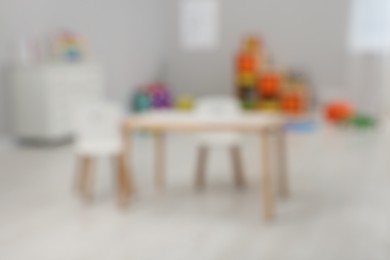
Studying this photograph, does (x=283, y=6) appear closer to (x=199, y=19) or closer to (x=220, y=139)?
(x=199, y=19)

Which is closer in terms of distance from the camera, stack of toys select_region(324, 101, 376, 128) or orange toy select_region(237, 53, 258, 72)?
stack of toys select_region(324, 101, 376, 128)

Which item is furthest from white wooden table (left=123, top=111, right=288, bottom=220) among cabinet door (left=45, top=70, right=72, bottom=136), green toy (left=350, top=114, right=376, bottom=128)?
green toy (left=350, top=114, right=376, bottom=128)

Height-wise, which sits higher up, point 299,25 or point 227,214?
point 299,25

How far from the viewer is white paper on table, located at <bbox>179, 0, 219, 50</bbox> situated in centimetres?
732

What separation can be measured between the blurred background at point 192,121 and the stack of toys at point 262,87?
22 mm

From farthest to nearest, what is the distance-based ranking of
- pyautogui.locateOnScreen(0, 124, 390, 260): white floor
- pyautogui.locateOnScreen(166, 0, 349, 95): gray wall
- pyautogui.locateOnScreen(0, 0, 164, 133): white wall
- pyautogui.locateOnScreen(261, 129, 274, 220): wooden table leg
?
pyautogui.locateOnScreen(166, 0, 349, 95): gray wall, pyautogui.locateOnScreen(0, 0, 164, 133): white wall, pyautogui.locateOnScreen(261, 129, 274, 220): wooden table leg, pyautogui.locateOnScreen(0, 124, 390, 260): white floor

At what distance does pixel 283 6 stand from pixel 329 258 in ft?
17.4

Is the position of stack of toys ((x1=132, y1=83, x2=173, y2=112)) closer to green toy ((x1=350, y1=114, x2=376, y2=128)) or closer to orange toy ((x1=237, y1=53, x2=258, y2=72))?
orange toy ((x1=237, y1=53, x2=258, y2=72))

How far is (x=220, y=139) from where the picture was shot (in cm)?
310

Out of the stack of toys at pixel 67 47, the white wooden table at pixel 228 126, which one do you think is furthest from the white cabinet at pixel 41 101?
the white wooden table at pixel 228 126

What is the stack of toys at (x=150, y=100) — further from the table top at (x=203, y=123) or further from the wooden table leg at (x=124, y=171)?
the table top at (x=203, y=123)

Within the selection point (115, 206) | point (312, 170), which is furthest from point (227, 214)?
point (312, 170)

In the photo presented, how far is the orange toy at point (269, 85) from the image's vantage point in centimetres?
653

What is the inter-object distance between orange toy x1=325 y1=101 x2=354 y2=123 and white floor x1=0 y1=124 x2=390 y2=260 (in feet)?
5.11
